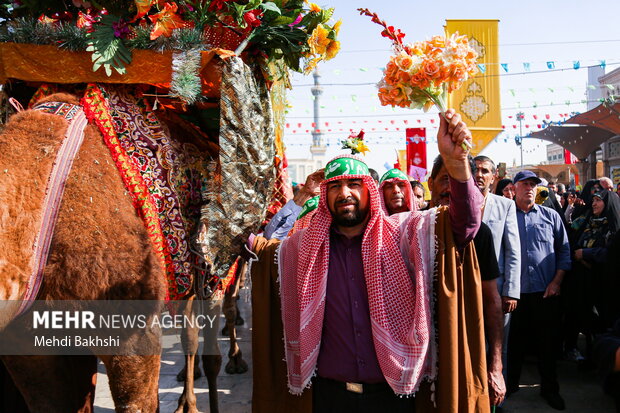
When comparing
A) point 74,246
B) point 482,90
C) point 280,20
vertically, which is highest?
point 482,90

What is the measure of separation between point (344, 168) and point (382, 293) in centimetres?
63

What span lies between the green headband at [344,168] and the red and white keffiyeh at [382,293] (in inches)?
1.1

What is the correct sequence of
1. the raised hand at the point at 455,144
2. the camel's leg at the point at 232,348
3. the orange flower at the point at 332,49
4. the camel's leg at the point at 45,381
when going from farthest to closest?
the camel's leg at the point at 232,348 < the orange flower at the point at 332,49 < the camel's leg at the point at 45,381 < the raised hand at the point at 455,144

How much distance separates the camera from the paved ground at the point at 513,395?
4430 millimetres

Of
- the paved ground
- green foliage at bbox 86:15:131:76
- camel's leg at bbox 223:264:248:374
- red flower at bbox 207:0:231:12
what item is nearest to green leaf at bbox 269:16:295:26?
red flower at bbox 207:0:231:12

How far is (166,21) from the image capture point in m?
2.72

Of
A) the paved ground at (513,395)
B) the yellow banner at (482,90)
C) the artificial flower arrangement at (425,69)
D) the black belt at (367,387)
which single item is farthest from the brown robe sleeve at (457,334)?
the yellow banner at (482,90)

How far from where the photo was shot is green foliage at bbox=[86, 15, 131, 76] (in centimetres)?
264

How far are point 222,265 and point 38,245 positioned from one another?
0.82 m

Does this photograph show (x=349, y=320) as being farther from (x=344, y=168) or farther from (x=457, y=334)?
(x=344, y=168)

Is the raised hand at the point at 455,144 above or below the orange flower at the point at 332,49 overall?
below

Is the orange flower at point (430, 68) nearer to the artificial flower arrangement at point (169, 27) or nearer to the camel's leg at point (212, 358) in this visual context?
the artificial flower arrangement at point (169, 27)

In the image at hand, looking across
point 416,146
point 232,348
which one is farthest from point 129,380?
point 416,146

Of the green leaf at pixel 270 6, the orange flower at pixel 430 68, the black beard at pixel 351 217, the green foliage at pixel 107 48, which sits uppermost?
the green leaf at pixel 270 6
